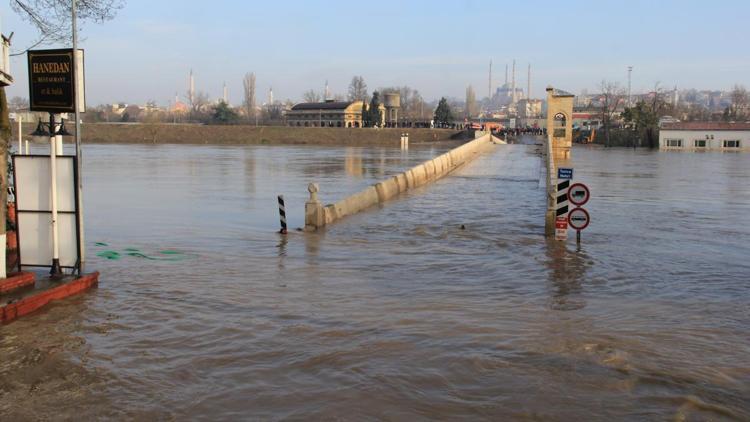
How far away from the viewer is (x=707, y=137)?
3433 inches

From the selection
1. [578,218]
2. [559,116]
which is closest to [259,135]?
[559,116]

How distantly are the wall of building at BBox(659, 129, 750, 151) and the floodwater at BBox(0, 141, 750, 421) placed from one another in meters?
75.2

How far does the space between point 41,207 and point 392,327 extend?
5016 mm

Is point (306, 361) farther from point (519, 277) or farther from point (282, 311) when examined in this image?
point (519, 277)

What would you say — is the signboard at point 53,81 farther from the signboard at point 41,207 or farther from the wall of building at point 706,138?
the wall of building at point 706,138

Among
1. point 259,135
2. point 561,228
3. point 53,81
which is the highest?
point 259,135

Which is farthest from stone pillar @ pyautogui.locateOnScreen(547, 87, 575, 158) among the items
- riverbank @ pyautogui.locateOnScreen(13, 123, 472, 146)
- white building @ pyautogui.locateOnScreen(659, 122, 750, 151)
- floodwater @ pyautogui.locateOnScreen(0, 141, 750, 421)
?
floodwater @ pyautogui.locateOnScreen(0, 141, 750, 421)

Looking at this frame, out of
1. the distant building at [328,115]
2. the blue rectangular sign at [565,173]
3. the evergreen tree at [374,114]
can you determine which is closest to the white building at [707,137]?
the evergreen tree at [374,114]

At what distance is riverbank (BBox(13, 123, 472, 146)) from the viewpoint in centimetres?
11050

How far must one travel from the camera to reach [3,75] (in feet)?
29.4

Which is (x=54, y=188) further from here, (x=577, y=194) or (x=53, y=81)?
(x=577, y=194)

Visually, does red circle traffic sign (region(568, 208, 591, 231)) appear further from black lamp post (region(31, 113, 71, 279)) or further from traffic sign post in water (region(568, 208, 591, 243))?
black lamp post (region(31, 113, 71, 279))

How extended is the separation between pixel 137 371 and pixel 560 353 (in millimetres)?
4313

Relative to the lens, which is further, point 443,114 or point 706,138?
point 443,114
